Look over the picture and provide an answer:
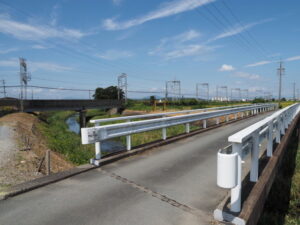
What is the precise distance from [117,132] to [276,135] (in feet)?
17.6

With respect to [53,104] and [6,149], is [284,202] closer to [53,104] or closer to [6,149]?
[6,149]

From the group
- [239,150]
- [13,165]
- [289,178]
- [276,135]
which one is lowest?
[289,178]

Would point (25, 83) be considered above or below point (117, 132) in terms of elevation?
above

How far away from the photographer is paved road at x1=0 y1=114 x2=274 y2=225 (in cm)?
319

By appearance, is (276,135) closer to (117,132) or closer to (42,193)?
(117,132)

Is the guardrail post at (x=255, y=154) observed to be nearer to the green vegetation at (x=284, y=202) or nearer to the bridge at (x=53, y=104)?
the green vegetation at (x=284, y=202)

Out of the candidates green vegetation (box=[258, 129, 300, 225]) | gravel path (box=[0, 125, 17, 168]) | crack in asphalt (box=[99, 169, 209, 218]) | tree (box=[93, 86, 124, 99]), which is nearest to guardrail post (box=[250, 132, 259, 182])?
green vegetation (box=[258, 129, 300, 225])

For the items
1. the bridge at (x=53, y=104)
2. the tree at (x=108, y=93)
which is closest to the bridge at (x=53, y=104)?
the bridge at (x=53, y=104)

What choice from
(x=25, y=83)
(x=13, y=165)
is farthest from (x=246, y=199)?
(x=25, y=83)

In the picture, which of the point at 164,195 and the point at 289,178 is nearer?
the point at 164,195

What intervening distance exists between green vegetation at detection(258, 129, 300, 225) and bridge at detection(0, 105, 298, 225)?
961mm

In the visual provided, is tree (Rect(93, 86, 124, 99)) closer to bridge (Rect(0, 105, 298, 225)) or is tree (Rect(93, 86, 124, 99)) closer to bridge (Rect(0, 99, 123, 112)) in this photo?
bridge (Rect(0, 99, 123, 112))

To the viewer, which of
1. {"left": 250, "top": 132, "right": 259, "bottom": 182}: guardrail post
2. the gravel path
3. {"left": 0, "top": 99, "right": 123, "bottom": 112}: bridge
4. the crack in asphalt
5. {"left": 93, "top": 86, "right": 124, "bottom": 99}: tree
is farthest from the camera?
{"left": 93, "top": 86, "right": 124, "bottom": 99}: tree

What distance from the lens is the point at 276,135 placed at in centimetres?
750
